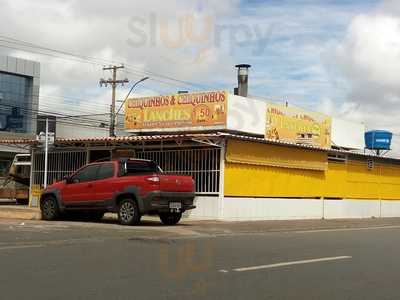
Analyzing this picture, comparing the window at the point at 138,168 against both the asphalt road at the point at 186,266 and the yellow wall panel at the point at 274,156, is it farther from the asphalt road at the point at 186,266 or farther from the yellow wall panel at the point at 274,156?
the yellow wall panel at the point at 274,156

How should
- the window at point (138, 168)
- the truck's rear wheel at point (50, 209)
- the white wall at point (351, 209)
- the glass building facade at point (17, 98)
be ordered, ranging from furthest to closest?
the glass building facade at point (17, 98)
the white wall at point (351, 209)
the truck's rear wheel at point (50, 209)
the window at point (138, 168)

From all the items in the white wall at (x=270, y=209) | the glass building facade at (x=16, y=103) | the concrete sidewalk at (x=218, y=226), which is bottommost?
the concrete sidewalk at (x=218, y=226)

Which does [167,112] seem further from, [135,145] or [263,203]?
[263,203]

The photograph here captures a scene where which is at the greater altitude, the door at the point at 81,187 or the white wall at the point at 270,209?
the door at the point at 81,187

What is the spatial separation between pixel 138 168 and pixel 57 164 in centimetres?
904

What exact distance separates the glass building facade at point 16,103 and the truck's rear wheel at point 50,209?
52515mm

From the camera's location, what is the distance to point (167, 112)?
2642 cm

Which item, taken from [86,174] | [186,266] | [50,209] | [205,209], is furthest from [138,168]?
[186,266]

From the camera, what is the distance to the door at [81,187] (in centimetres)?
1877

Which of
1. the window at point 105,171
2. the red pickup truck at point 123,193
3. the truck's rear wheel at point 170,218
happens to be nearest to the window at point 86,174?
the red pickup truck at point 123,193

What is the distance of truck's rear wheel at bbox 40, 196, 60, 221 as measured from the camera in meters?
19.5

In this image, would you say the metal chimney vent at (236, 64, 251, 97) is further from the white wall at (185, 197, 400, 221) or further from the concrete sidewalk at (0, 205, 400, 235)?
A: the concrete sidewalk at (0, 205, 400, 235)

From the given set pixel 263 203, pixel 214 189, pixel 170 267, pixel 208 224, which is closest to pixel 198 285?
pixel 170 267

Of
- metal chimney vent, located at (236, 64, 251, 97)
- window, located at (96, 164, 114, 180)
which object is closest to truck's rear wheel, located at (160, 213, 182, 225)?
window, located at (96, 164, 114, 180)
